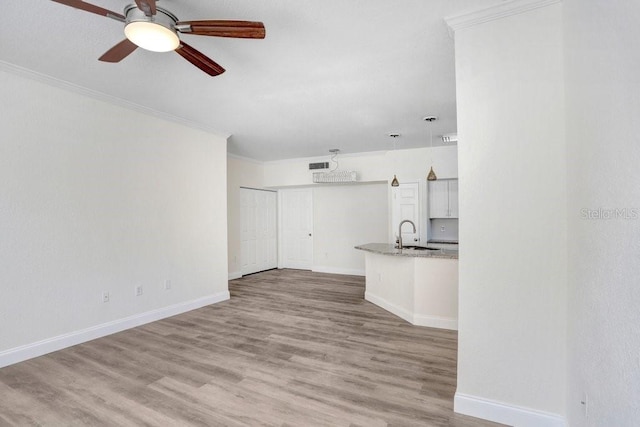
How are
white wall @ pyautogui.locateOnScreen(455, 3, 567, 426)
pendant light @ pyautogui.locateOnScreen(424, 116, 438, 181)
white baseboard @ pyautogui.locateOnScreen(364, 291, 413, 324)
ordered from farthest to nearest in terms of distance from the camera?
1. pendant light @ pyautogui.locateOnScreen(424, 116, 438, 181)
2. white baseboard @ pyautogui.locateOnScreen(364, 291, 413, 324)
3. white wall @ pyautogui.locateOnScreen(455, 3, 567, 426)

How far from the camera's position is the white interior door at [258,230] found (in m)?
6.90

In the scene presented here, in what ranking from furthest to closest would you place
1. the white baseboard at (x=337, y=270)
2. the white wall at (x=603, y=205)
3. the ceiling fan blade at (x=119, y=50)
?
the white baseboard at (x=337, y=270), the ceiling fan blade at (x=119, y=50), the white wall at (x=603, y=205)

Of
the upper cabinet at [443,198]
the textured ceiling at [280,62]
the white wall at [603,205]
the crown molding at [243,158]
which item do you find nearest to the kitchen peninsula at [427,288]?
the white wall at [603,205]

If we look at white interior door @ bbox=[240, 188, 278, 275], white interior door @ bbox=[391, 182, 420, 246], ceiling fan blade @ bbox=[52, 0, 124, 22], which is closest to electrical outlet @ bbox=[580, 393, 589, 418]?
ceiling fan blade @ bbox=[52, 0, 124, 22]

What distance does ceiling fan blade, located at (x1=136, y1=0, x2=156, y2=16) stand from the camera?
1.56 m

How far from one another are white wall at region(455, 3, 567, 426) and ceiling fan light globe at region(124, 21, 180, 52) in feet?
6.41

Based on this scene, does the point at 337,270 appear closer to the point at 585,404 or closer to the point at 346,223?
the point at 346,223

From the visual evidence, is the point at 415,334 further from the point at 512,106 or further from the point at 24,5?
the point at 24,5

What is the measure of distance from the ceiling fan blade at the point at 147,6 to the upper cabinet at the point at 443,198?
5469 millimetres

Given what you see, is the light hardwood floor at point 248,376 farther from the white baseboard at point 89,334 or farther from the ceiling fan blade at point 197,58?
the ceiling fan blade at point 197,58

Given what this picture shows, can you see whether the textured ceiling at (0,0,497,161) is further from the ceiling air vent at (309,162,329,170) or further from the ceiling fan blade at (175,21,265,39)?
the ceiling air vent at (309,162,329,170)

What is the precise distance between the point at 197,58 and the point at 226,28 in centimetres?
50

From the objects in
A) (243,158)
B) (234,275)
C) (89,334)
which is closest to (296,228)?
(234,275)

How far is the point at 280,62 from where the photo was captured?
2674mm
